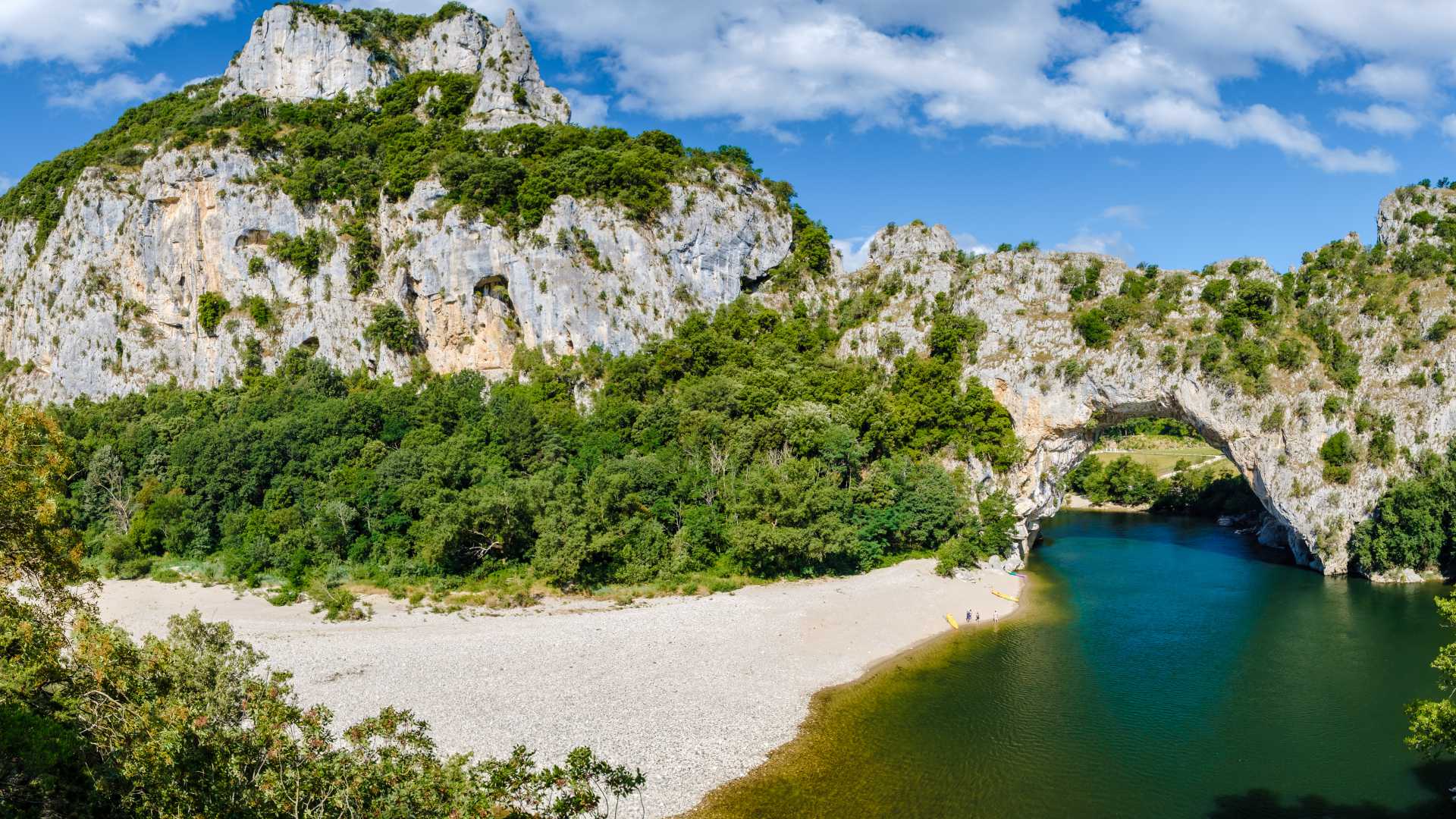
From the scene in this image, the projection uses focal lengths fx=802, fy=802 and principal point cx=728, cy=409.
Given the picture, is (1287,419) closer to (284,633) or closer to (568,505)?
(568,505)

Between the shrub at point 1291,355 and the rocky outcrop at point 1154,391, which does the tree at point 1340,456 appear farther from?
the shrub at point 1291,355

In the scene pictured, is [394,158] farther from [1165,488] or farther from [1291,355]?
[1165,488]

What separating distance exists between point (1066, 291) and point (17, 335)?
8472cm

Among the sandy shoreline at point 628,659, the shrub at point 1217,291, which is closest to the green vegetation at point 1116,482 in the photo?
the shrub at point 1217,291

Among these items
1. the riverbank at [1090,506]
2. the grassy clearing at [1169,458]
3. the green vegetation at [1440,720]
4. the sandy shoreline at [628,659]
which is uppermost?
the grassy clearing at [1169,458]

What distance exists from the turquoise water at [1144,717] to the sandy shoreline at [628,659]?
4.87 ft

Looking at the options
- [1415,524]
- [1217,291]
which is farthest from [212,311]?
[1415,524]

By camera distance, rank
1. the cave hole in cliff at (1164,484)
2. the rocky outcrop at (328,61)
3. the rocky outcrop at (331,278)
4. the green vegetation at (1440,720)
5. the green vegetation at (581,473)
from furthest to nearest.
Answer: the rocky outcrop at (328,61)
the cave hole in cliff at (1164,484)
the rocky outcrop at (331,278)
the green vegetation at (581,473)
the green vegetation at (1440,720)

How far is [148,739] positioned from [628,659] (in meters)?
17.7

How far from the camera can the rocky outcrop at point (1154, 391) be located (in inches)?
1519

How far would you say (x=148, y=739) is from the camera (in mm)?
11297

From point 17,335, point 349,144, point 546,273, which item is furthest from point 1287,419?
point 17,335

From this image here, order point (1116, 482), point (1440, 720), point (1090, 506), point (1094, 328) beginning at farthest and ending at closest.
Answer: point (1090, 506) → point (1116, 482) → point (1094, 328) → point (1440, 720)

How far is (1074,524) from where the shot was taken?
189ft
